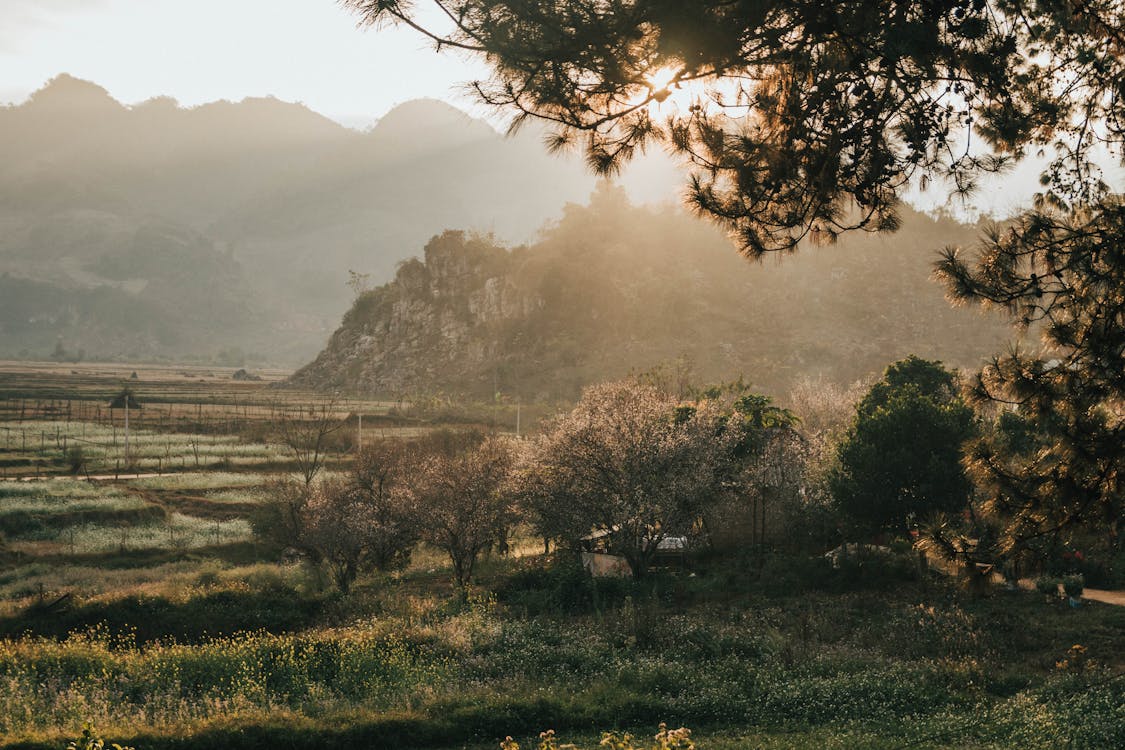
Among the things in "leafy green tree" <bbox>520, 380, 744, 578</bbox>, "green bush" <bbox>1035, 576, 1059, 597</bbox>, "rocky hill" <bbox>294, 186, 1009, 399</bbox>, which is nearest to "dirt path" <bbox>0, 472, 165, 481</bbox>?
"leafy green tree" <bbox>520, 380, 744, 578</bbox>

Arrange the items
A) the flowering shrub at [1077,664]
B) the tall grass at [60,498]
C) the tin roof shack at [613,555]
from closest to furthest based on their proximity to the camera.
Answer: the flowering shrub at [1077,664] → the tin roof shack at [613,555] → the tall grass at [60,498]

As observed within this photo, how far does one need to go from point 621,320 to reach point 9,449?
85.7 m

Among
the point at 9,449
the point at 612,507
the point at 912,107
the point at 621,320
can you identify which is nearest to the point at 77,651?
the point at 612,507

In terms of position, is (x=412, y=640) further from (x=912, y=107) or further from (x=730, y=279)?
(x=730, y=279)

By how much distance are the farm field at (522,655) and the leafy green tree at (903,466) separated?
120 inches

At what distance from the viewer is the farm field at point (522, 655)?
58.3 feet

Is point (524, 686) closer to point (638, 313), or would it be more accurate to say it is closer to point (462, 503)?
point (462, 503)

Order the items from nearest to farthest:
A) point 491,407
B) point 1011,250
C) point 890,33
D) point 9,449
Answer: point 890,33, point 1011,250, point 9,449, point 491,407

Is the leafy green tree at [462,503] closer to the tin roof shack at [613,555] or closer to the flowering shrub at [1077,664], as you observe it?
the tin roof shack at [613,555]

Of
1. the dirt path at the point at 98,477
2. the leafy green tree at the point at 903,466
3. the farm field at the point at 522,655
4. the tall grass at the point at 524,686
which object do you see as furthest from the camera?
the dirt path at the point at 98,477

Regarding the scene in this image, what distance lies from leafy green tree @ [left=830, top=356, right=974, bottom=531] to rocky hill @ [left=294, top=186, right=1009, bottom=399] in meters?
80.4

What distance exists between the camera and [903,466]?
34656 mm

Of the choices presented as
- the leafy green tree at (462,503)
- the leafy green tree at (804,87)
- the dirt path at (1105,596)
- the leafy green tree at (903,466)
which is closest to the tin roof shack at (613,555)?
the leafy green tree at (462,503)

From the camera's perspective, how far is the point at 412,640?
2655 cm
